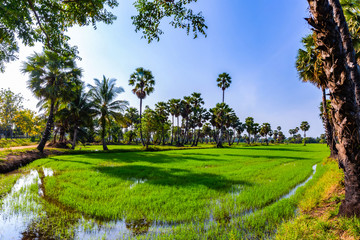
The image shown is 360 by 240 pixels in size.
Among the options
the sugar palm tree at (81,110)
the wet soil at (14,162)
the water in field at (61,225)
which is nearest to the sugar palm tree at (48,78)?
the wet soil at (14,162)

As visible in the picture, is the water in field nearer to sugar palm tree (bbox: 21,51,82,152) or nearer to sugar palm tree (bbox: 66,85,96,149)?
sugar palm tree (bbox: 21,51,82,152)

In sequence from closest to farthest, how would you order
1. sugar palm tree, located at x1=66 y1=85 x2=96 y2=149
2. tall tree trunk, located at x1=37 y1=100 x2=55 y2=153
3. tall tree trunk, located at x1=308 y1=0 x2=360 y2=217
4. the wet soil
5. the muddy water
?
tall tree trunk, located at x1=308 y1=0 x2=360 y2=217, the muddy water, the wet soil, tall tree trunk, located at x1=37 y1=100 x2=55 y2=153, sugar palm tree, located at x1=66 y1=85 x2=96 y2=149

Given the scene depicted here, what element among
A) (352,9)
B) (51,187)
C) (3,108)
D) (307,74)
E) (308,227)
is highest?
(352,9)

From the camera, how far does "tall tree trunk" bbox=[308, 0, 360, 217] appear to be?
3695 millimetres

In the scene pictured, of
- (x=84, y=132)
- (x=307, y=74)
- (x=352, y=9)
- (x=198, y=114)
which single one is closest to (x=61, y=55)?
(x=352, y=9)

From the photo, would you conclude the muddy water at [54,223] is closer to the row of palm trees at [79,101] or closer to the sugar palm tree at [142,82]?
the row of palm trees at [79,101]

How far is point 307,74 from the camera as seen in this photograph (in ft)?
59.8

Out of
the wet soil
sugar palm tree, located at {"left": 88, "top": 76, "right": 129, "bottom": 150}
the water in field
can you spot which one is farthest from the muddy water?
sugar palm tree, located at {"left": 88, "top": 76, "right": 129, "bottom": 150}

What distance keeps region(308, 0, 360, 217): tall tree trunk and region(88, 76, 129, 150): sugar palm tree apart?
32.8 metres

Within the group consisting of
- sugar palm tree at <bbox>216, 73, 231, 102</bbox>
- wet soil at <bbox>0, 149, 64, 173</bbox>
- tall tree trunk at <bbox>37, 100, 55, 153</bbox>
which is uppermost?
sugar palm tree at <bbox>216, 73, 231, 102</bbox>

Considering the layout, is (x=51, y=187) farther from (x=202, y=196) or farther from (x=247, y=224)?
(x=247, y=224)

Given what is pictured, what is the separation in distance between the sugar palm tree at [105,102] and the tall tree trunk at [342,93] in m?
32.8

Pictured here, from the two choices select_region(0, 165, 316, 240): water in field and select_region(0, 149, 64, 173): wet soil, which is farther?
select_region(0, 149, 64, 173): wet soil

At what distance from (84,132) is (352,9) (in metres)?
46.9
